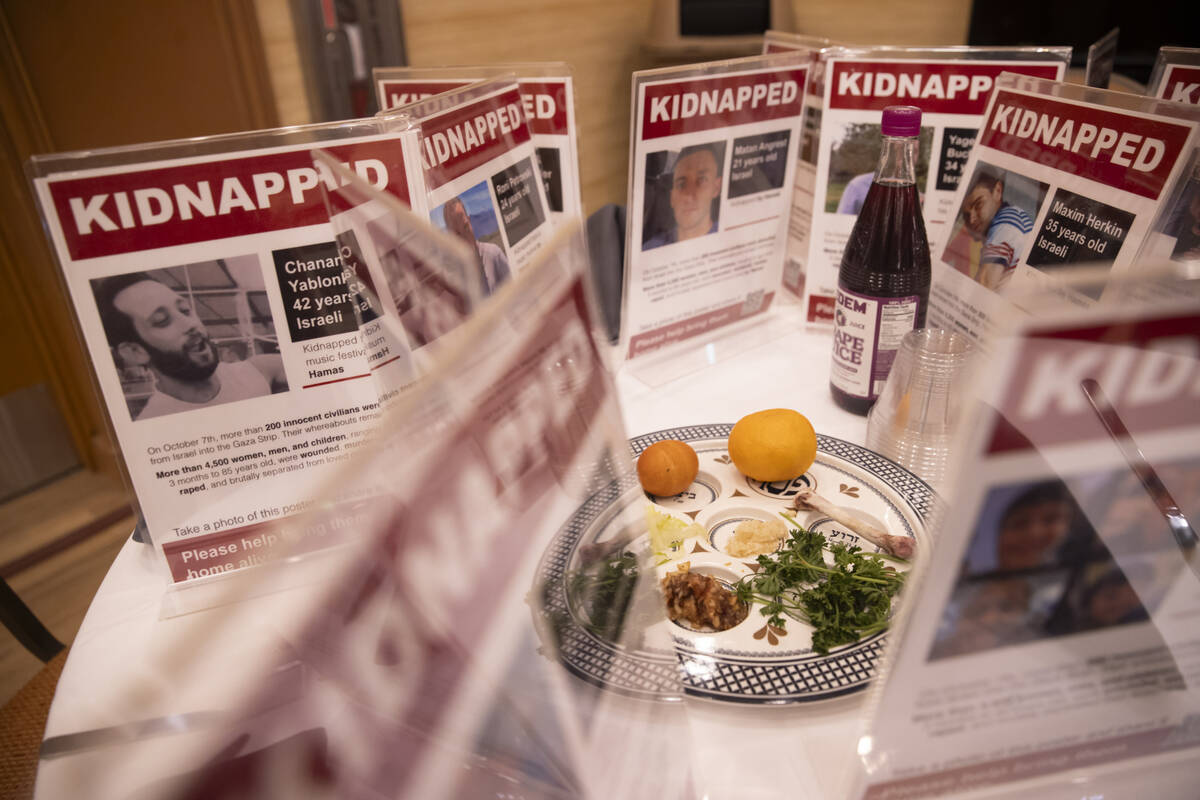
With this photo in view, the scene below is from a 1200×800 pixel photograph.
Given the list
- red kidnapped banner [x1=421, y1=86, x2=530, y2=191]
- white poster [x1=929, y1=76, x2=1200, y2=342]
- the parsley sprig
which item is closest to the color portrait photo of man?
white poster [x1=929, y1=76, x2=1200, y2=342]

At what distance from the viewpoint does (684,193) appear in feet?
3.44

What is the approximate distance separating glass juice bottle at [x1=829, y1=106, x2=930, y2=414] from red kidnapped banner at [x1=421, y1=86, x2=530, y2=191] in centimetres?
46

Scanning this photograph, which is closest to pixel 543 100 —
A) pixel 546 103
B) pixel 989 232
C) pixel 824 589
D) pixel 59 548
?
pixel 546 103

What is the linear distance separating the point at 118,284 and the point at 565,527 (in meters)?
0.48

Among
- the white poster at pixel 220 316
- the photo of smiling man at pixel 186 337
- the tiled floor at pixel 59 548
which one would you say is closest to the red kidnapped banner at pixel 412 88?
the white poster at pixel 220 316

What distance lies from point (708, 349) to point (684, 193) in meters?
0.24

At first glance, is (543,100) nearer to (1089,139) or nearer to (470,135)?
(470,135)

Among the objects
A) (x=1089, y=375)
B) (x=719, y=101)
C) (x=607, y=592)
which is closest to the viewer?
(x=1089, y=375)

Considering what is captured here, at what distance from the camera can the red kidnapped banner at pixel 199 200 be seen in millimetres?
621

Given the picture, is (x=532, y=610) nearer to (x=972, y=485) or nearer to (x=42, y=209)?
(x=972, y=485)

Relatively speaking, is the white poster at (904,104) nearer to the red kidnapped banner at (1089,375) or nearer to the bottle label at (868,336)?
the bottle label at (868,336)

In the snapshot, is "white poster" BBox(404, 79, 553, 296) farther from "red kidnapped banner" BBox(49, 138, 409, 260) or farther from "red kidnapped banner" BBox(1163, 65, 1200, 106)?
"red kidnapped banner" BBox(1163, 65, 1200, 106)

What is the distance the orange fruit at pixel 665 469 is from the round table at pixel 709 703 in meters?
0.16

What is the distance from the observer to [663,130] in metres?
0.99
